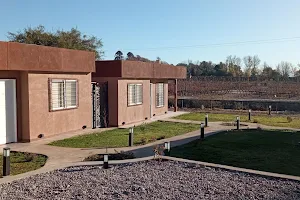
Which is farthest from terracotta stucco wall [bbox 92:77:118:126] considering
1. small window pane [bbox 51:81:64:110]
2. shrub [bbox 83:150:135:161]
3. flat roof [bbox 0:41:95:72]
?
shrub [bbox 83:150:135:161]

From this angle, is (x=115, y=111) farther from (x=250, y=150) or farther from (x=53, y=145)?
(x=250, y=150)

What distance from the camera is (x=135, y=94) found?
2144 cm

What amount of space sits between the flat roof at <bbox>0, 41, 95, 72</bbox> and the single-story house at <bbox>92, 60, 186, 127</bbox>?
1782 mm

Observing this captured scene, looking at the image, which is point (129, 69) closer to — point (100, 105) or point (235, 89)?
point (100, 105)

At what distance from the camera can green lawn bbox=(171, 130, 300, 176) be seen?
10.0m

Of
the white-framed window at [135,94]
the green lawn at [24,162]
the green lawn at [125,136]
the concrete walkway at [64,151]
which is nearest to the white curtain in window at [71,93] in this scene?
the concrete walkway at [64,151]

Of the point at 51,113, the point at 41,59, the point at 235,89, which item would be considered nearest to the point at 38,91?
the point at 51,113

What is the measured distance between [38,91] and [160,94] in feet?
42.3

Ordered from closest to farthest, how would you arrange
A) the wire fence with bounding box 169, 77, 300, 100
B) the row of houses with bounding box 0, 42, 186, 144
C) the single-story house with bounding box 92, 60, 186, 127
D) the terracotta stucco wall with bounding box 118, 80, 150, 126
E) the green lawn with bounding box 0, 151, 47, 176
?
1. the green lawn with bounding box 0, 151, 47, 176
2. the row of houses with bounding box 0, 42, 186, 144
3. the single-story house with bounding box 92, 60, 186, 127
4. the terracotta stucco wall with bounding box 118, 80, 150, 126
5. the wire fence with bounding box 169, 77, 300, 100

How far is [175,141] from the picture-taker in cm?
1460

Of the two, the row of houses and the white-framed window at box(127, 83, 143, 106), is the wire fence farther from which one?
the row of houses

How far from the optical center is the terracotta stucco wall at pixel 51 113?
14539 mm

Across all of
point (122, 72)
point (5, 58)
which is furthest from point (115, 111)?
point (5, 58)

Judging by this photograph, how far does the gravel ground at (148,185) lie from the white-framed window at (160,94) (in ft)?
55.2
